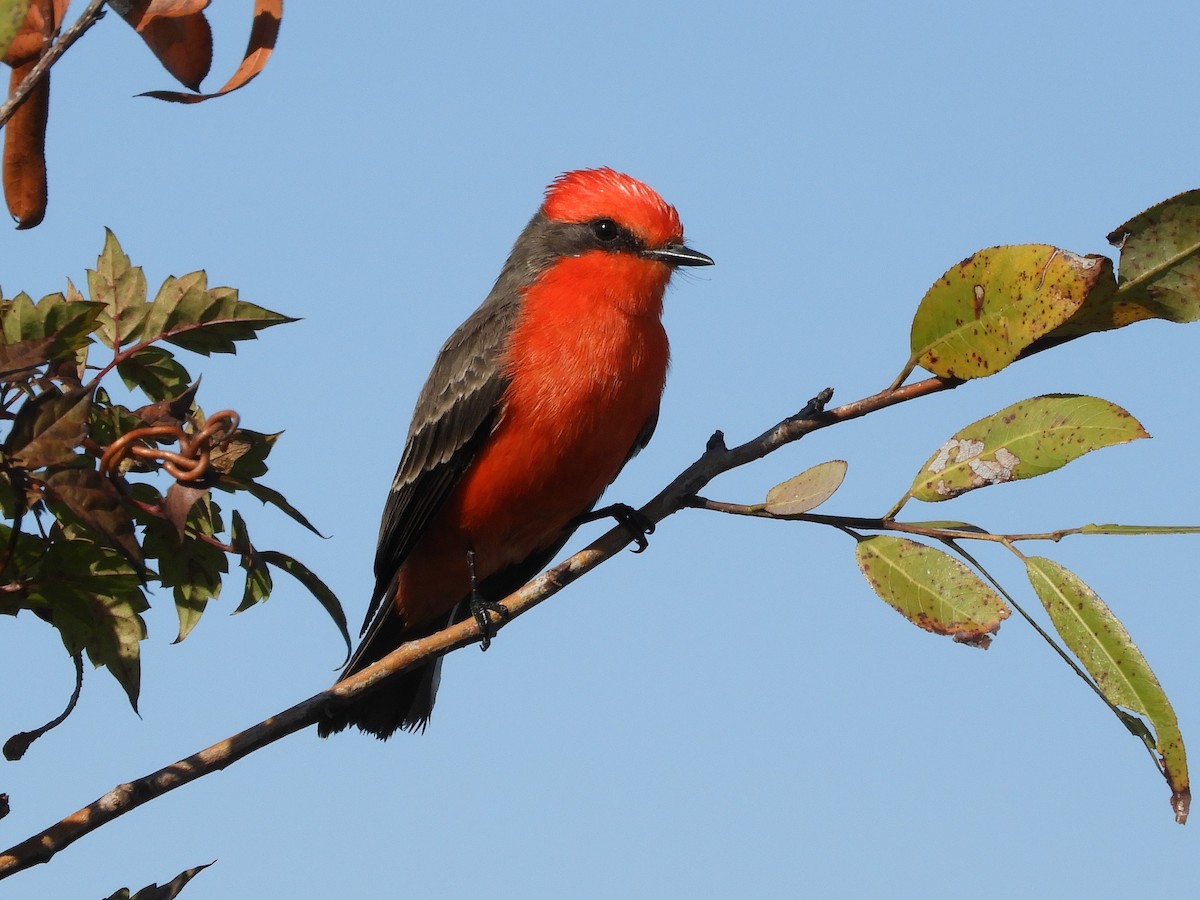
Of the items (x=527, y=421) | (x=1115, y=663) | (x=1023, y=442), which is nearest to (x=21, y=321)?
(x=1023, y=442)

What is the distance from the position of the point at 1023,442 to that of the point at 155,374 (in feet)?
5.19

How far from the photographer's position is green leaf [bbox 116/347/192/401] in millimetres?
2418

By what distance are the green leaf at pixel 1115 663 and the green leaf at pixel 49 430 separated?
1.55m

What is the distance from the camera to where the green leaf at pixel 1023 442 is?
2.25 metres

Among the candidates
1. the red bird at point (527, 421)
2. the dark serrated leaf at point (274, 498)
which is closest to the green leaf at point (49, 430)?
the dark serrated leaf at point (274, 498)

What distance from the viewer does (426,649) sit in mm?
2699

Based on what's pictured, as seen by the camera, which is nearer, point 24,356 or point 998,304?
point 24,356

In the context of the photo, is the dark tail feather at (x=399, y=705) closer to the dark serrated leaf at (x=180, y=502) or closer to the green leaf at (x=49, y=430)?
the dark serrated leaf at (x=180, y=502)

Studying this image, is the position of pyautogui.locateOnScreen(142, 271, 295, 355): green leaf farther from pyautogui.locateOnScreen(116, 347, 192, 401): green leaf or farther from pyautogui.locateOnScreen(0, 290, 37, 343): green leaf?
pyautogui.locateOnScreen(0, 290, 37, 343): green leaf

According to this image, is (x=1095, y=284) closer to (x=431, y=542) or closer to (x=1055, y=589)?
(x=1055, y=589)

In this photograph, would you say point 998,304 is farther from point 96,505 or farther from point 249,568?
point 96,505

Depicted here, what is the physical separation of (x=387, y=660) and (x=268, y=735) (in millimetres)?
444

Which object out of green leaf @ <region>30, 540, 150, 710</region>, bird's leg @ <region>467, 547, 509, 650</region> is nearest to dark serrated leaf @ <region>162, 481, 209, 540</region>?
green leaf @ <region>30, 540, 150, 710</region>

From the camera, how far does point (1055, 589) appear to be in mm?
2223
